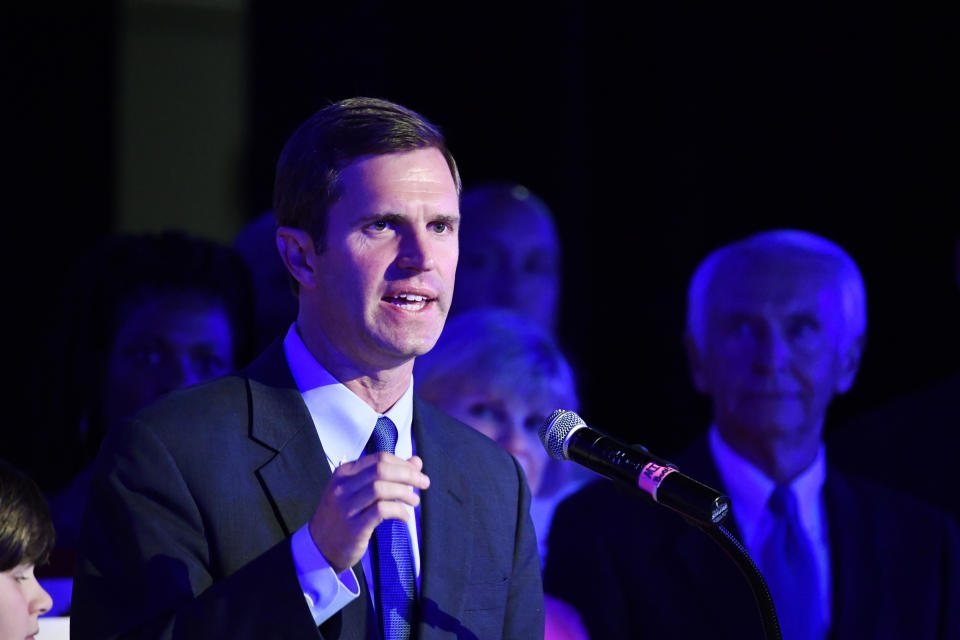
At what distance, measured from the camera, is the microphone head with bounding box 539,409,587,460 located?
174 cm

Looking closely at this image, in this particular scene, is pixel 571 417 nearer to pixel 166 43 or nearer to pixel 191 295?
pixel 191 295

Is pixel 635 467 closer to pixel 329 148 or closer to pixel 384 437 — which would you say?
pixel 384 437

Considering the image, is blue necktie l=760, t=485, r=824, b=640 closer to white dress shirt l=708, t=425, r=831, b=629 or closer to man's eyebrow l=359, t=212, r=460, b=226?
white dress shirt l=708, t=425, r=831, b=629

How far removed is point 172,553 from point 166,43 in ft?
20.1

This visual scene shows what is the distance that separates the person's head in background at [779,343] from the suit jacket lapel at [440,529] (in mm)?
843

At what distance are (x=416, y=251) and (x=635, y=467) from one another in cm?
39

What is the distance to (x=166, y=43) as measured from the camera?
733cm

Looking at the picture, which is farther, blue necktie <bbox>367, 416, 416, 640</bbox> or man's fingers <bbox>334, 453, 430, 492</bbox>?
blue necktie <bbox>367, 416, 416, 640</bbox>

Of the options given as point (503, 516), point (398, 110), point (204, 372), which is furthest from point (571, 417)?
point (204, 372)

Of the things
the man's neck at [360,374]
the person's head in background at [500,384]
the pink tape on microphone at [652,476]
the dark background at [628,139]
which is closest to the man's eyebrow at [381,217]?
the man's neck at [360,374]

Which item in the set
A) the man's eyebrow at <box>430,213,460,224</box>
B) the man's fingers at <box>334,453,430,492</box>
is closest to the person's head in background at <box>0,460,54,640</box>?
the man's fingers at <box>334,453,430,492</box>

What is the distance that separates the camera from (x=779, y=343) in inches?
102

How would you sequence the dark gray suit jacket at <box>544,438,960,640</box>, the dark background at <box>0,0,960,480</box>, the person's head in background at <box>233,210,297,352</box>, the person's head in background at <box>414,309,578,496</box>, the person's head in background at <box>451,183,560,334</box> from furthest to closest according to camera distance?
the dark background at <box>0,0,960,480</box> < the person's head in background at <box>451,183,560,334</box> < the person's head in background at <box>233,210,297,352</box> < the person's head in background at <box>414,309,578,496</box> < the dark gray suit jacket at <box>544,438,960,640</box>

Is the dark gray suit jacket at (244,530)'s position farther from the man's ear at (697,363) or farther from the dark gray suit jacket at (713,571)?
the man's ear at (697,363)
